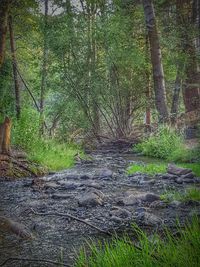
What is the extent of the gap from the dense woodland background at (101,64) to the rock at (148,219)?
1156cm

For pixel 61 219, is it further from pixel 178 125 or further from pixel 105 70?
pixel 105 70

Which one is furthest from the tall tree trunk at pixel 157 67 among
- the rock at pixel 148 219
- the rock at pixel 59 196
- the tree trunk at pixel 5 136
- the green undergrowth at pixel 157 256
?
the green undergrowth at pixel 157 256

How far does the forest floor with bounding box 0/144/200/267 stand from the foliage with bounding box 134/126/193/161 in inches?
149

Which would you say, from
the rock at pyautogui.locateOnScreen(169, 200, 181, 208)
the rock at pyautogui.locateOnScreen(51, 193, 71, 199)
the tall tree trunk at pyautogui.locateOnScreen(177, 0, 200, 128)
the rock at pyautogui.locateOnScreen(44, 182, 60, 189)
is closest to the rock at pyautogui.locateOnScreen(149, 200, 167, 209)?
the rock at pyautogui.locateOnScreen(169, 200, 181, 208)

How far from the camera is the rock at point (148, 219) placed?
549 centimetres

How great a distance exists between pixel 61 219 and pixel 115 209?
3.08 feet

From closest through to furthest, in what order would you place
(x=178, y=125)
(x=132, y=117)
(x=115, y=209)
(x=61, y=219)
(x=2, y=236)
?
(x=2, y=236)
(x=61, y=219)
(x=115, y=209)
(x=178, y=125)
(x=132, y=117)

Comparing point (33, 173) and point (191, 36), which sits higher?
point (191, 36)

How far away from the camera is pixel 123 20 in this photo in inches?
752

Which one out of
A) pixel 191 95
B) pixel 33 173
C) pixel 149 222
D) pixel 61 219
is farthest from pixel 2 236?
pixel 191 95

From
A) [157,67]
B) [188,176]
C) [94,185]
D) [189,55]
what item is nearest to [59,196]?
[94,185]

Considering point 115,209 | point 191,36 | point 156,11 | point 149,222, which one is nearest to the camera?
point 149,222

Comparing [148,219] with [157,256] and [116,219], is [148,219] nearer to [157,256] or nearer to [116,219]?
[116,219]

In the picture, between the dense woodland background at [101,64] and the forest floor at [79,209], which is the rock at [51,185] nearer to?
the forest floor at [79,209]
